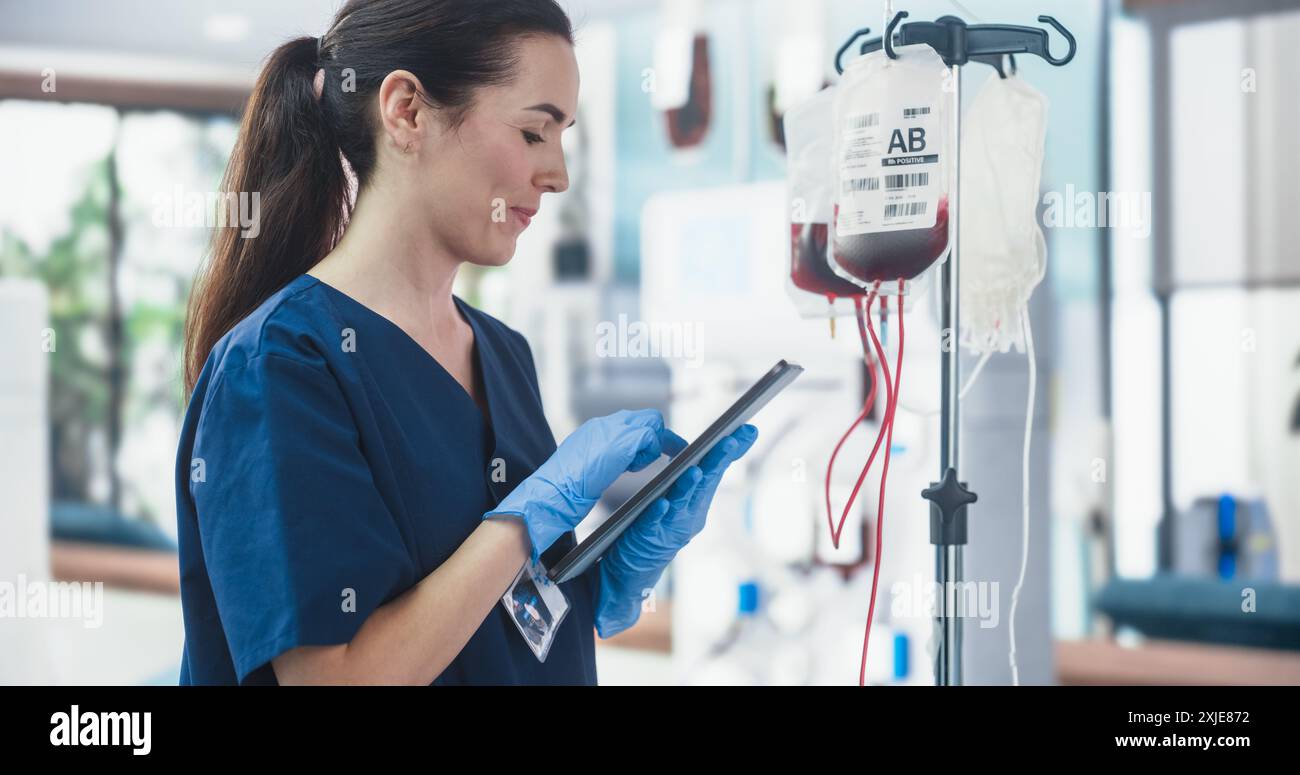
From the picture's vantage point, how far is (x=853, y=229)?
3.46 feet

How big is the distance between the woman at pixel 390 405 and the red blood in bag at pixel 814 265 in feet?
0.76

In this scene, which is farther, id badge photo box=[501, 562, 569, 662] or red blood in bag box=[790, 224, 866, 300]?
red blood in bag box=[790, 224, 866, 300]

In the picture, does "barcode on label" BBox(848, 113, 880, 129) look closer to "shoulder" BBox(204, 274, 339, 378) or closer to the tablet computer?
the tablet computer

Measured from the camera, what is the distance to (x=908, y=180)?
1.02 metres

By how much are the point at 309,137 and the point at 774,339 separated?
136 centimetres

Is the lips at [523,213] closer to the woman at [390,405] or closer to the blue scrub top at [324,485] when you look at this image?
the woman at [390,405]

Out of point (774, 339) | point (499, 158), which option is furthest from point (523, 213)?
point (774, 339)

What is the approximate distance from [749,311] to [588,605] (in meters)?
1.18

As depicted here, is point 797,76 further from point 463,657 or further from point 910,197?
point 463,657

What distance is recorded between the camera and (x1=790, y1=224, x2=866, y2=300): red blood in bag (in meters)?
1.21

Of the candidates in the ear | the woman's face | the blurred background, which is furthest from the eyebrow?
the blurred background

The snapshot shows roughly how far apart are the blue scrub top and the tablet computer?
0.10 metres

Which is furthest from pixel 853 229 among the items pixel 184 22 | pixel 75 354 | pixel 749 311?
pixel 75 354
